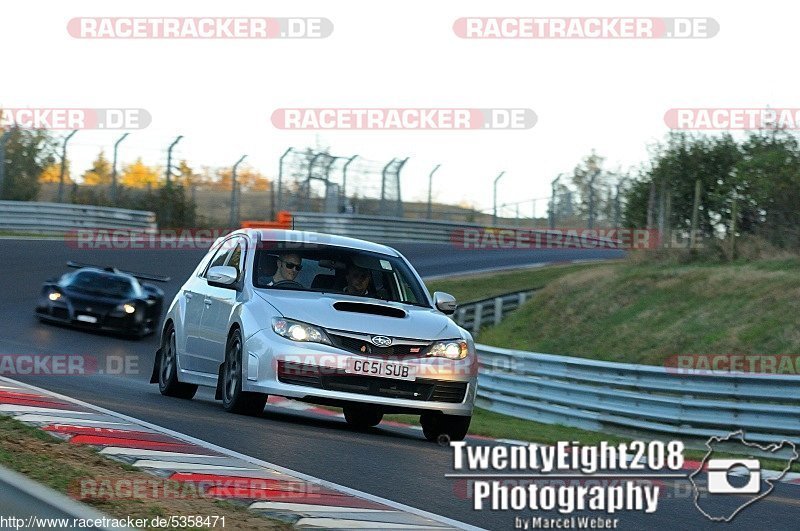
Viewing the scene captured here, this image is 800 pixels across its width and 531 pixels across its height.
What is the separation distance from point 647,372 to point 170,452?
764 cm

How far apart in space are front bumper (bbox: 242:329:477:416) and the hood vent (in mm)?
397

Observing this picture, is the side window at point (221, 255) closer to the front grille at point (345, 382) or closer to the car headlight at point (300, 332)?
the car headlight at point (300, 332)

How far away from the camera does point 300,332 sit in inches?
382

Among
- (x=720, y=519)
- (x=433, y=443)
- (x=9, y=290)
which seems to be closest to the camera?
(x=720, y=519)

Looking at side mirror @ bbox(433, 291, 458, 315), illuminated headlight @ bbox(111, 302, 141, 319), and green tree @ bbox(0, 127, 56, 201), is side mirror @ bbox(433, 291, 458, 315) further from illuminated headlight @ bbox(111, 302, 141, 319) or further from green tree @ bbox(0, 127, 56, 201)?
green tree @ bbox(0, 127, 56, 201)

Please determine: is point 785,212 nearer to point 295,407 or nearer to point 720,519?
point 295,407

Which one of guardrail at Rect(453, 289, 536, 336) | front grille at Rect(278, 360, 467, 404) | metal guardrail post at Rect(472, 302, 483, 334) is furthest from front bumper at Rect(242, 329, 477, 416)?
metal guardrail post at Rect(472, 302, 483, 334)

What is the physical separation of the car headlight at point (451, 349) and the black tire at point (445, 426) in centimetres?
49

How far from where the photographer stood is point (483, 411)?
17.3m

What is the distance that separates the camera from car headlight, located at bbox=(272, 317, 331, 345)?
9.66 m

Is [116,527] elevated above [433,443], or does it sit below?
above

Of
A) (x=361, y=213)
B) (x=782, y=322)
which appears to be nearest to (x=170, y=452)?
(x=782, y=322)

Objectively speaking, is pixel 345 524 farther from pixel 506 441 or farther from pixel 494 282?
pixel 494 282

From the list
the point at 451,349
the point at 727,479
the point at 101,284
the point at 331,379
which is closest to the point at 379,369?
the point at 331,379
